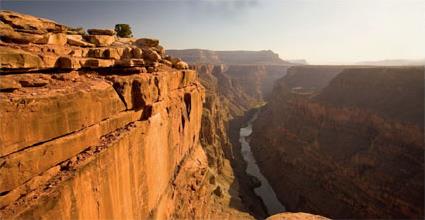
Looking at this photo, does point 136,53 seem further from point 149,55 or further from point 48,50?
point 48,50

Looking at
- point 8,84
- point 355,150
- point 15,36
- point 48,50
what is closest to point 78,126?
point 8,84

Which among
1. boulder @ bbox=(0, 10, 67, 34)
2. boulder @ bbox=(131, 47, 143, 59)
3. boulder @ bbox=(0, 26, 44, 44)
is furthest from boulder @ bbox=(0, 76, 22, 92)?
boulder @ bbox=(131, 47, 143, 59)

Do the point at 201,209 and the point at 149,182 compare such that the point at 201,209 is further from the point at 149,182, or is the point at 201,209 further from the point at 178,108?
the point at 149,182

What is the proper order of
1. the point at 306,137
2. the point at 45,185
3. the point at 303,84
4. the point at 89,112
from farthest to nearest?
the point at 303,84 → the point at 306,137 → the point at 89,112 → the point at 45,185

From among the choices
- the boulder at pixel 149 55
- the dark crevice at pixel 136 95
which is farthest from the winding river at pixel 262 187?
the dark crevice at pixel 136 95

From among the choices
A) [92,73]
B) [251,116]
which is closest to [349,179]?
[92,73]
